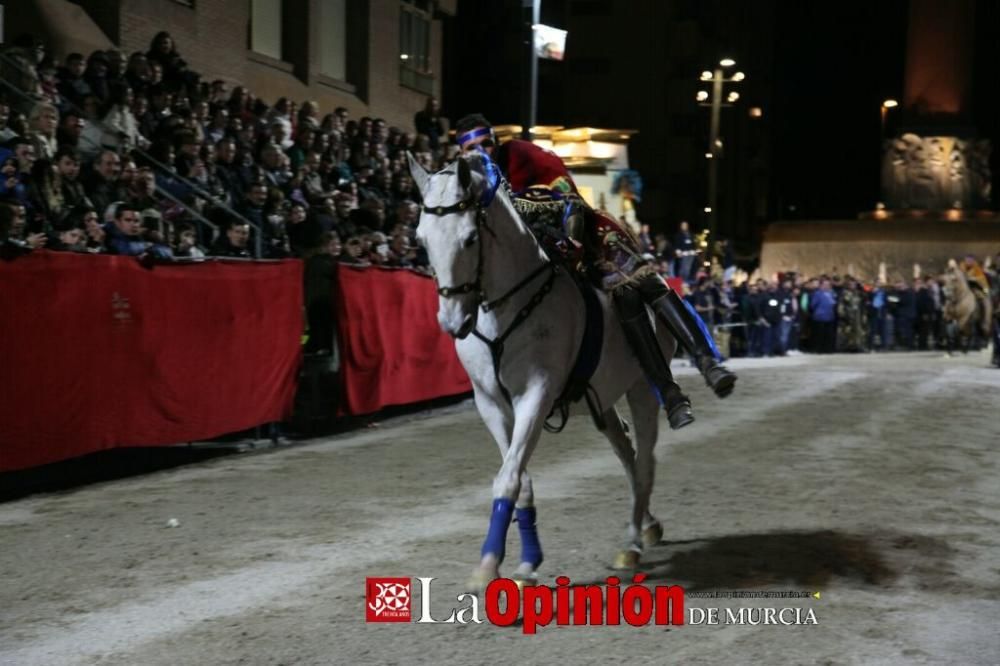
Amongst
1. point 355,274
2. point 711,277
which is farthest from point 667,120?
point 355,274

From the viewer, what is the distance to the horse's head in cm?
627

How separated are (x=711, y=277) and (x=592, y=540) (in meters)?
23.1

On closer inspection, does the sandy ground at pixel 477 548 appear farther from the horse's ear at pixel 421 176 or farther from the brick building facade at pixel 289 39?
the brick building facade at pixel 289 39

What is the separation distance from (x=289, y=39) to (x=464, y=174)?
20376mm

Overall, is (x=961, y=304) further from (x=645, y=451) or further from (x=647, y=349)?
(x=647, y=349)

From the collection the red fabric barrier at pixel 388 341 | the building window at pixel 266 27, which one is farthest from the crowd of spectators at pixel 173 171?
the building window at pixel 266 27

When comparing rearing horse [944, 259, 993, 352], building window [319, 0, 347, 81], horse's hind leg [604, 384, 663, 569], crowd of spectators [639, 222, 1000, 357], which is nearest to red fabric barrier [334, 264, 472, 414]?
horse's hind leg [604, 384, 663, 569]

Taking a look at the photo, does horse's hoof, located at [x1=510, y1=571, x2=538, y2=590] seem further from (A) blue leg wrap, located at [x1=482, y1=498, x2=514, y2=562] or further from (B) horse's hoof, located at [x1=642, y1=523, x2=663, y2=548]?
(B) horse's hoof, located at [x1=642, y1=523, x2=663, y2=548]

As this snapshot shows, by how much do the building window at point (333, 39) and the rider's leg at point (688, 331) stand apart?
19956 millimetres

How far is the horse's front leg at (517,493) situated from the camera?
6.46 m

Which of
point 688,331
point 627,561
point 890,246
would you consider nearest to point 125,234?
point 688,331

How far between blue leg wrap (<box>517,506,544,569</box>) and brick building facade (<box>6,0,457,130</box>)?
525 inches

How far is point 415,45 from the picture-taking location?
103 ft

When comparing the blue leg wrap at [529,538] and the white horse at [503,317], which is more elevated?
the white horse at [503,317]
